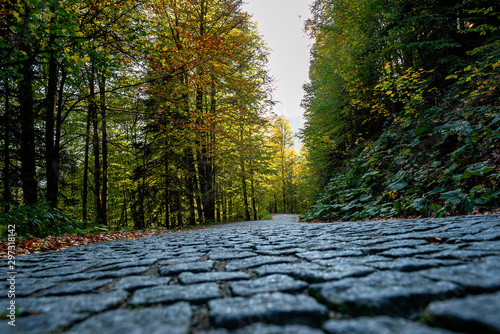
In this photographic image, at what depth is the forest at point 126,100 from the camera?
213 inches

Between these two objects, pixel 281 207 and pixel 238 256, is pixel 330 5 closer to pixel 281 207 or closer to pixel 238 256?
pixel 238 256

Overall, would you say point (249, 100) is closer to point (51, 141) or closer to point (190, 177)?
point (190, 177)

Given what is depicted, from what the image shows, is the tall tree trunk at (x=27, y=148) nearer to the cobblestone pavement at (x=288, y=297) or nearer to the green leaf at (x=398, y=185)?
the cobblestone pavement at (x=288, y=297)

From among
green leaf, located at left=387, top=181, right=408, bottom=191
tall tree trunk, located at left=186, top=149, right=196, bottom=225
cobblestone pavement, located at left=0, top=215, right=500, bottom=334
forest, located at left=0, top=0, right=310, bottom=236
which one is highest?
forest, located at left=0, top=0, right=310, bottom=236

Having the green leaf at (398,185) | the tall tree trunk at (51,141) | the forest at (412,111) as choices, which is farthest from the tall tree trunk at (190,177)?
the green leaf at (398,185)

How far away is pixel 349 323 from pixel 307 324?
151 mm

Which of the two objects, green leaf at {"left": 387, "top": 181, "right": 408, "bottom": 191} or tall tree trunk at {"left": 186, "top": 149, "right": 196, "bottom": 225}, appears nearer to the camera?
green leaf at {"left": 387, "top": 181, "right": 408, "bottom": 191}

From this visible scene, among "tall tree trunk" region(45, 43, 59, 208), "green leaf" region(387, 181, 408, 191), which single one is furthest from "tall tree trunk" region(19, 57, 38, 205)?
"green leaf" region(387, 181, 408, 191)

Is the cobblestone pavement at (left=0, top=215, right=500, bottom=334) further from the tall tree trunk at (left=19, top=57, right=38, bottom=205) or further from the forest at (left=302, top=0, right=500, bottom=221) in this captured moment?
the tall tree trunk at (left=19, top=57, right=38, bottom=205)

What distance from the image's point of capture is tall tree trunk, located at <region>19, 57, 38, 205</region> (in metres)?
6.74

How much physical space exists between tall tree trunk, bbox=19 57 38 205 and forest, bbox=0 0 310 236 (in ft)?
0.09

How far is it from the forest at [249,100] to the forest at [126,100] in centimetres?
7

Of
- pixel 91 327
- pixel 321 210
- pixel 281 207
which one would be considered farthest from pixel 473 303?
pixel 281 207

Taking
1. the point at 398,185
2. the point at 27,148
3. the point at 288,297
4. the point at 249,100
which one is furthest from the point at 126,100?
the point at 288,297
